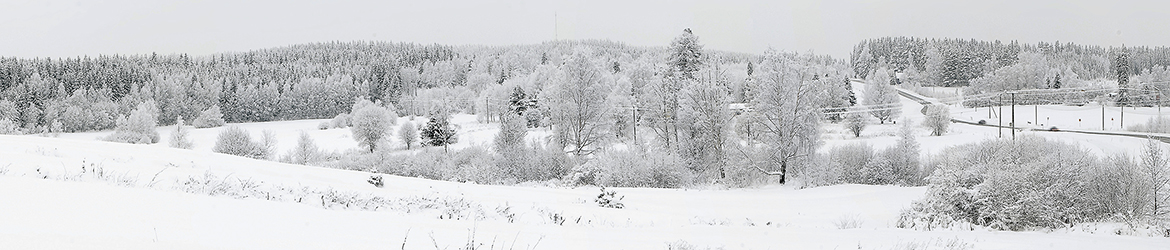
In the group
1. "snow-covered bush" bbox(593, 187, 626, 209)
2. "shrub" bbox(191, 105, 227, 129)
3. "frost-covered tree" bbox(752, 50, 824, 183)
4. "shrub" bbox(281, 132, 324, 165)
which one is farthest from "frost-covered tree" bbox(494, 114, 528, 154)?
"shrub" bbox(191, 105, 227, 129)

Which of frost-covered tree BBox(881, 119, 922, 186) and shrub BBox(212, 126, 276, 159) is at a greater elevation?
shrub BBox(212, 126, 276, 159)

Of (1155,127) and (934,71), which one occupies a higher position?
(934,71)

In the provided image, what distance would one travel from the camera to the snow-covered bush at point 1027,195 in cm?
1520

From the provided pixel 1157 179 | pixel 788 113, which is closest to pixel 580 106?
pixel 788 113

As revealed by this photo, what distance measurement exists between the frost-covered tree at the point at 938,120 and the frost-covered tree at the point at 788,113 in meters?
37.3

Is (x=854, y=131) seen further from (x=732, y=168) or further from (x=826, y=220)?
(x=826, y=220)

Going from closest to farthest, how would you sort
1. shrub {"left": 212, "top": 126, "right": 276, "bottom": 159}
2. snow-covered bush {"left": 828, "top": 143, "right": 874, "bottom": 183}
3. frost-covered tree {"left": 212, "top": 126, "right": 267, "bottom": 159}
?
snow-covered bush {"left": 828, "top": 143, "right": 874, "bottom": 183}
shrub {"left": 212, "top": 126, "right": 276, "bottom": 159}
frost-covered tree {"left": 212, "top": 126, "right": 267, "bottom": 159}

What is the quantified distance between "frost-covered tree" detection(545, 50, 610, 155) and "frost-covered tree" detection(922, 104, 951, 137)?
39405 mm

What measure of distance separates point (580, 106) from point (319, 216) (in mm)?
32370

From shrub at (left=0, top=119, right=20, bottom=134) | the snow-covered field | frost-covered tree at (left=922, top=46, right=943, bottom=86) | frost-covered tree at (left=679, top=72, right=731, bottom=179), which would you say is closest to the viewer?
the snow-covered field

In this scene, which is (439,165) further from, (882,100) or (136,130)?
(882,100)

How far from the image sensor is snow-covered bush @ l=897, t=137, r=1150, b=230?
599 inches

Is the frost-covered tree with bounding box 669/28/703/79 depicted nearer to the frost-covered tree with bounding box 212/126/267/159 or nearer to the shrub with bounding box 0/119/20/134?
the frost-covered tree with bounding box 212/126/267/159

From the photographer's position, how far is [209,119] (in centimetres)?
8675
